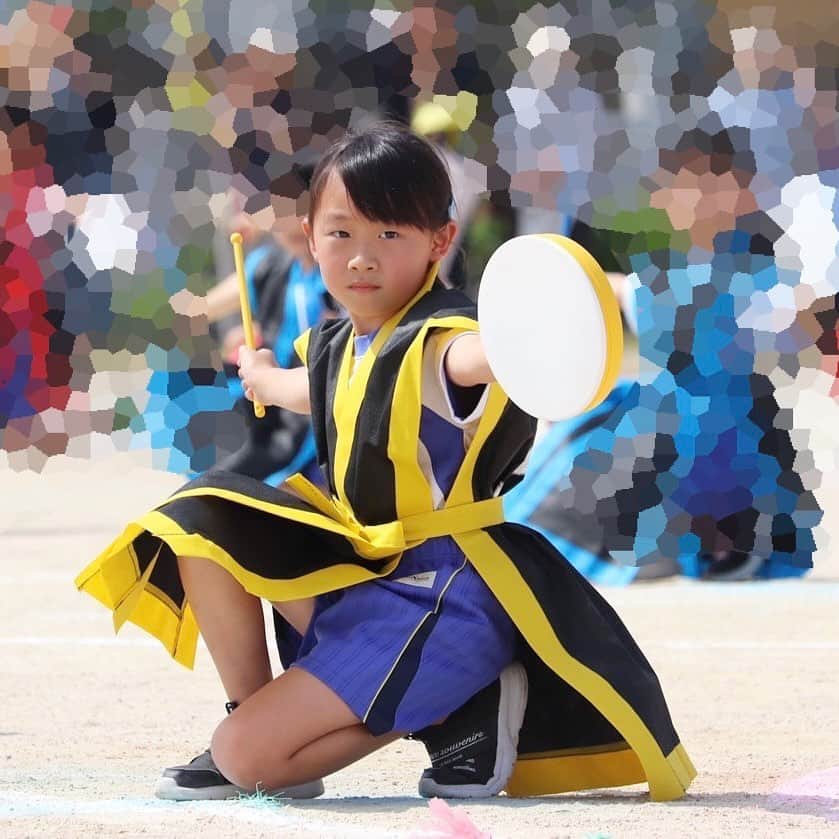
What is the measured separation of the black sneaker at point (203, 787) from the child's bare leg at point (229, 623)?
122mm

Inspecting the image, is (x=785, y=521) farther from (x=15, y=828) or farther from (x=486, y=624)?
(x=15, y=828)

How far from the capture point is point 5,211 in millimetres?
9773

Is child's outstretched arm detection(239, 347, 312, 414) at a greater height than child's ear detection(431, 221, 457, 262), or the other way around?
child's ear detection(431, 221, 457, 262)

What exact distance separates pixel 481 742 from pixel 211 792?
15.7 inches

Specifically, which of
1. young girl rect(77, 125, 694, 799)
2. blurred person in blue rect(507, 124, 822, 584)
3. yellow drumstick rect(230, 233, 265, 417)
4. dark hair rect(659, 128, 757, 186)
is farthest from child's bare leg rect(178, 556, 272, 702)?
dark hair rect(659, 128, 757, 186)

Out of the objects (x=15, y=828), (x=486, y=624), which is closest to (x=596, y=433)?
(x=486, y=624)

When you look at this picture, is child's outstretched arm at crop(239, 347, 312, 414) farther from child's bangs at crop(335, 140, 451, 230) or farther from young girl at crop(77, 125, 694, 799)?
child's bangs at crop(335, 140, 451, 230)

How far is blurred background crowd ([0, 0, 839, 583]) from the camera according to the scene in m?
8.72

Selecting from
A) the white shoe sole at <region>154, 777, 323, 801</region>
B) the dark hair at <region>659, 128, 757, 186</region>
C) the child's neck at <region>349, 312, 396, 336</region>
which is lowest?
the white shoe sole at <region>154, 777, 323, 801</region>

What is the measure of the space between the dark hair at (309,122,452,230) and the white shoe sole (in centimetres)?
84

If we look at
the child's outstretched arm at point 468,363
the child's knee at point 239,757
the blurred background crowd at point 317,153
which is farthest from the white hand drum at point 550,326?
the blurred background crowd at point 317,153

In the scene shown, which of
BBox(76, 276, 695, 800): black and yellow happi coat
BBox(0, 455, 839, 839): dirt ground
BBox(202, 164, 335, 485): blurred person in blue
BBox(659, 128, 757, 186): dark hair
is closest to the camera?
BBox(0, 455, 839, 839): dirt ground

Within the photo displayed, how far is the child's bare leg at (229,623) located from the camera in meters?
2.54

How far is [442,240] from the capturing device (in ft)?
8.66
